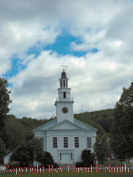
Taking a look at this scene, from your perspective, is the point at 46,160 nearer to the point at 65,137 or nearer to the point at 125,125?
the point at 65,137

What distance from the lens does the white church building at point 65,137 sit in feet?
163

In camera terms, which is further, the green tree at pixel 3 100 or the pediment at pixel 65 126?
the pediment at pixel 65 126

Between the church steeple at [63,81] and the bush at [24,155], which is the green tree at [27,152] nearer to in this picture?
the bush at [24,155]

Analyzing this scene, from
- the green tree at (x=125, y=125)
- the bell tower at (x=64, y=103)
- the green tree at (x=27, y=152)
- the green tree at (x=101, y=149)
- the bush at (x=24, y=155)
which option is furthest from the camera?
the bell tower at (x=64, y=103)

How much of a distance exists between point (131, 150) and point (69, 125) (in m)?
25.6

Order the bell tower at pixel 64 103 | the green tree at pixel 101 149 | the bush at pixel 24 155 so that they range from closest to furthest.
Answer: the bush at pixel 24 155 < the green tree at pixel 101 149 < the bell tower at pixel 64 103

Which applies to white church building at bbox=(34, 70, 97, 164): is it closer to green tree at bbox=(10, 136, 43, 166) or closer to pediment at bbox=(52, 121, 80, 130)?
pediment at bbox=(52, 121, 80, 130)

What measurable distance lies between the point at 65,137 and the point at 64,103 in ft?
21.2

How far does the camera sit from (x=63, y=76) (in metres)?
54.5

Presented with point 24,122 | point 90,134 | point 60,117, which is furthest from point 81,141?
point 24,122

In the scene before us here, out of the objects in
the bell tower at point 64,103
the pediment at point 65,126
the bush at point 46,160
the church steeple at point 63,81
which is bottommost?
the bush at point 46,160

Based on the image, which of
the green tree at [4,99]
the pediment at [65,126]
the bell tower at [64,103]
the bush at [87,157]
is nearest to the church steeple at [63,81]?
the bell tower at [64,103]

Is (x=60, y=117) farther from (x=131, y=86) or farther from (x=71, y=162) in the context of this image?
(x=131, y=86)

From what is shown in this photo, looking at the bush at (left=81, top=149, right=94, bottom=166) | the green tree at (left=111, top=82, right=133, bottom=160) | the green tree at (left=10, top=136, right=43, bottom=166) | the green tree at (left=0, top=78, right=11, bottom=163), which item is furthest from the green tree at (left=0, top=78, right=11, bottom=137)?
the bush at (left=81, top=149, right=94, bottom=166)
